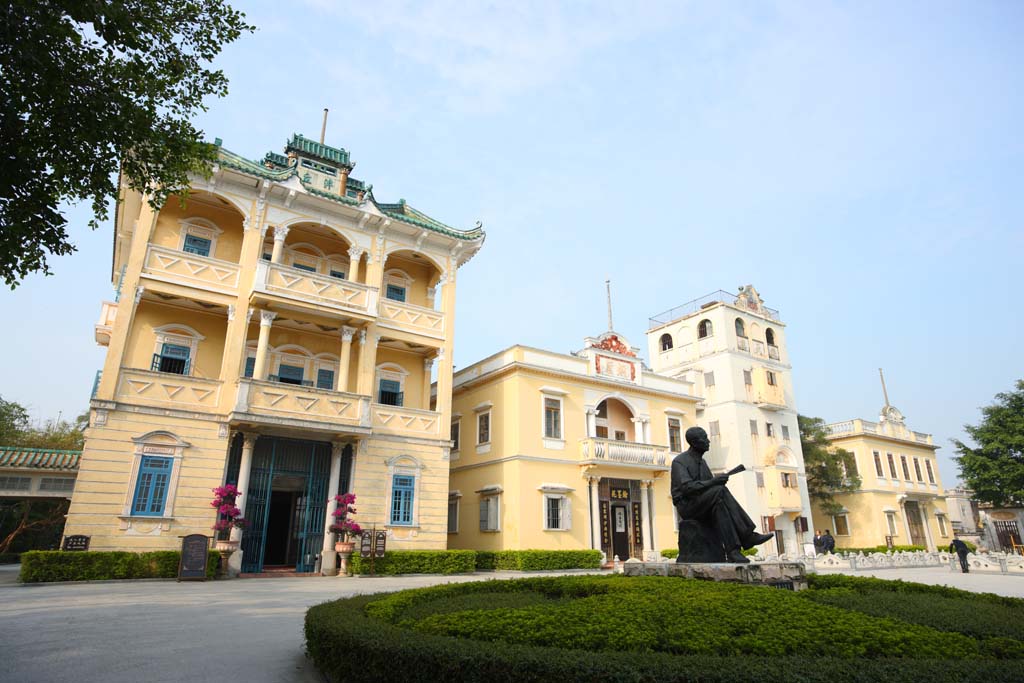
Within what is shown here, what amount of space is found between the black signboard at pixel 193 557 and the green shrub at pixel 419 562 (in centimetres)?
410

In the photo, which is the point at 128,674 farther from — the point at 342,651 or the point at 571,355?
the point at 571,355

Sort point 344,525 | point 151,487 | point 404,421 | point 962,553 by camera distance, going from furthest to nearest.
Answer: point 962,553, point 404,421, point 344,525, point 151,487

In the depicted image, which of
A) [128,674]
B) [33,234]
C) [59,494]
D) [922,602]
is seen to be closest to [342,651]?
[128,674]

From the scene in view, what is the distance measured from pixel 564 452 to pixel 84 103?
789 inches

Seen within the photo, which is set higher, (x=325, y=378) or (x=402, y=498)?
(x=325, y=378)

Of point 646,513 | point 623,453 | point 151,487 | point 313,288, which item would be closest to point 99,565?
point 151,487

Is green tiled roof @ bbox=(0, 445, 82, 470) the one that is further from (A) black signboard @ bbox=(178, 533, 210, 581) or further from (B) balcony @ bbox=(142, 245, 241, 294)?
(A) black signboard @ bbox=(178, 533, 210, 581)

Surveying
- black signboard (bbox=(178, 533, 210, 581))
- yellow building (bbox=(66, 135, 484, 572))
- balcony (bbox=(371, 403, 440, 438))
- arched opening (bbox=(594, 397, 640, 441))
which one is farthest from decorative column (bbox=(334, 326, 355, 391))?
arched opening (bbox=(594, 397, 640, 441))

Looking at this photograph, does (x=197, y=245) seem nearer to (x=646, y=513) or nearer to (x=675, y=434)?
(x=646, y=513)

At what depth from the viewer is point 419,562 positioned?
18.3 m

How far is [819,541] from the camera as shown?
3070cm

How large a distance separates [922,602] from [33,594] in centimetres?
1482

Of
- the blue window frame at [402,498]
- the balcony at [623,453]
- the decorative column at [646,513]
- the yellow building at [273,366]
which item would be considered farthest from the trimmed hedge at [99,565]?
the decorative column at [646,513]

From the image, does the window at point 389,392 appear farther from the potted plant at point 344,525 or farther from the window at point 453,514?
the window at point 453,514
